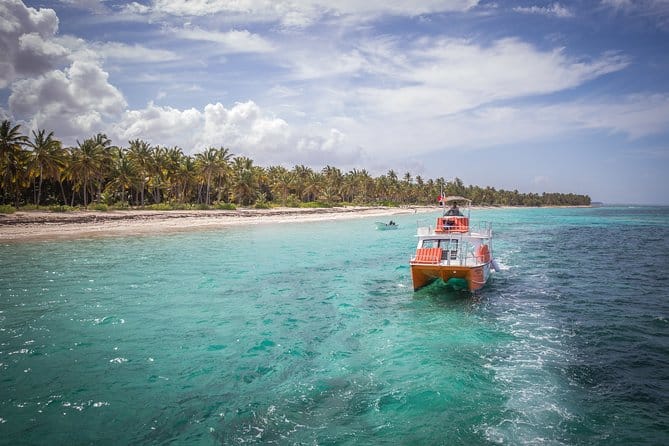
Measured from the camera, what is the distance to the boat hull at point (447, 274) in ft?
56.2

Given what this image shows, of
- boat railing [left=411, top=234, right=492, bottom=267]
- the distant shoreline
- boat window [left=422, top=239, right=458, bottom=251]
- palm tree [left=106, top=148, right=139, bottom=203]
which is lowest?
the distant shoreline

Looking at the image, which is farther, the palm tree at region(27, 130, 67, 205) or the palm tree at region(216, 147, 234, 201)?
the palm tree at region(216, 147, 234, 201)

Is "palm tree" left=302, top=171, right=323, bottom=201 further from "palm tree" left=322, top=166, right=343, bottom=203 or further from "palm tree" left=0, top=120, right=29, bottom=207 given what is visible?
"palm tree" left=0, top=120, right=29, bottom=207

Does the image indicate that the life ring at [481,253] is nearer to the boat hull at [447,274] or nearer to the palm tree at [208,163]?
the boat hull at [447,274]

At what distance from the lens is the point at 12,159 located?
53.2m

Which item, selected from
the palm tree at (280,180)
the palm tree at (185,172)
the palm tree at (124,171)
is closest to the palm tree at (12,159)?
the palm tree at (124,171)

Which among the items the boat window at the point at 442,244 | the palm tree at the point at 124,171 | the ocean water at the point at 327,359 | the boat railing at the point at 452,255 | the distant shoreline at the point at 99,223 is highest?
the palm tree at the point at 124,171

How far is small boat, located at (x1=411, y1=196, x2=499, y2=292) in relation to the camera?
1733cm

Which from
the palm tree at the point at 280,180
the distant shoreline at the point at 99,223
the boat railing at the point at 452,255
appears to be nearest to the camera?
the boat railing at the point at 452,255

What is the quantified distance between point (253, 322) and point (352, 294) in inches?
239

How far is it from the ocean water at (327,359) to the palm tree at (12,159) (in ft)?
140

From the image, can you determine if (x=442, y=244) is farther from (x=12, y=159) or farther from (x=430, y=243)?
(x=12, y=159)

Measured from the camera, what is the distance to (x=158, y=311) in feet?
50.0

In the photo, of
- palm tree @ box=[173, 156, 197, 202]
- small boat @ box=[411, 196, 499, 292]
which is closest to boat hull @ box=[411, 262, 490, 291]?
small boat @ box=[411, 196, 499, 292]
